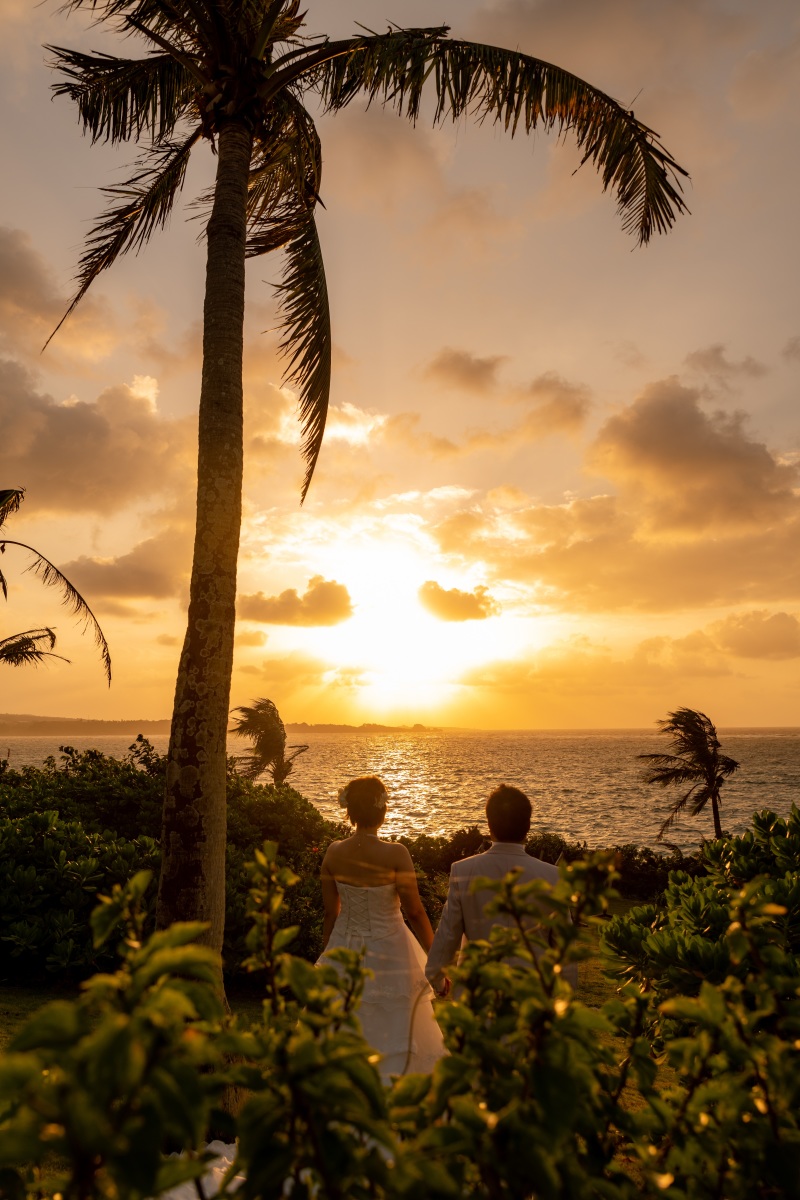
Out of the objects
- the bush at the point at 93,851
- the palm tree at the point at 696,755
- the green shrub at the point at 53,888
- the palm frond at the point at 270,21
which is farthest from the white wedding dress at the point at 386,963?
the palm tree at the point at 696,755

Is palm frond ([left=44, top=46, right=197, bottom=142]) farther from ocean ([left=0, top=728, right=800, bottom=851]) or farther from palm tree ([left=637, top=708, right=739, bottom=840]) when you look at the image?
ocean ([left=0, top=728, right=800, bottom=851])

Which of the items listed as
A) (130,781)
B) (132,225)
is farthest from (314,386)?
(130,781)

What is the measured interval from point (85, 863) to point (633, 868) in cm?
1754

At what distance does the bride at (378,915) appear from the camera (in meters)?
4.79

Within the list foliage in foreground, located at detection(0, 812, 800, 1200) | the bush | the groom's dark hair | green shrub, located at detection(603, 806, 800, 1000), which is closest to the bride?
the bush

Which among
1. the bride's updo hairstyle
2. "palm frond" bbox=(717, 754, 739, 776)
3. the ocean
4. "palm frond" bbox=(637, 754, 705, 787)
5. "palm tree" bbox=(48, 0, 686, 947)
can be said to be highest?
"palm tree" bbox=(48, 0, 686, 947)

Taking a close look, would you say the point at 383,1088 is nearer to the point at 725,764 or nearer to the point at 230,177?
the point at 230,177

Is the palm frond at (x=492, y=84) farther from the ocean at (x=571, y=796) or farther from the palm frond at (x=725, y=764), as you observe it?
the ocean at (x=571, y=796)

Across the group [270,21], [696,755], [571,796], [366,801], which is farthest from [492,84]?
[571,796]

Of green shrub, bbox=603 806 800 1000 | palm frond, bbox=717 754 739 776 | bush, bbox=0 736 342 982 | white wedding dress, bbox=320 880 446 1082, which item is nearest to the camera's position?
green shrub, bbox=603 806 800 1000

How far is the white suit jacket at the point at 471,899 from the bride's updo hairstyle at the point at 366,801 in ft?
3.71

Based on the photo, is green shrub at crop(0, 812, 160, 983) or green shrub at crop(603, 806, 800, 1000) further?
green shrub at crop(0, 812, 160, 983)

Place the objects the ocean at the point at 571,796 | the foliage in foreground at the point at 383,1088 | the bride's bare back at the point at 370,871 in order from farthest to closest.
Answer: the ocean at the point at 571,796 → the bride's bare back at the point at 370,871 → the foliage in foreground at the point at 383,1088

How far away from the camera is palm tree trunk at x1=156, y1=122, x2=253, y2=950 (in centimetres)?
462
